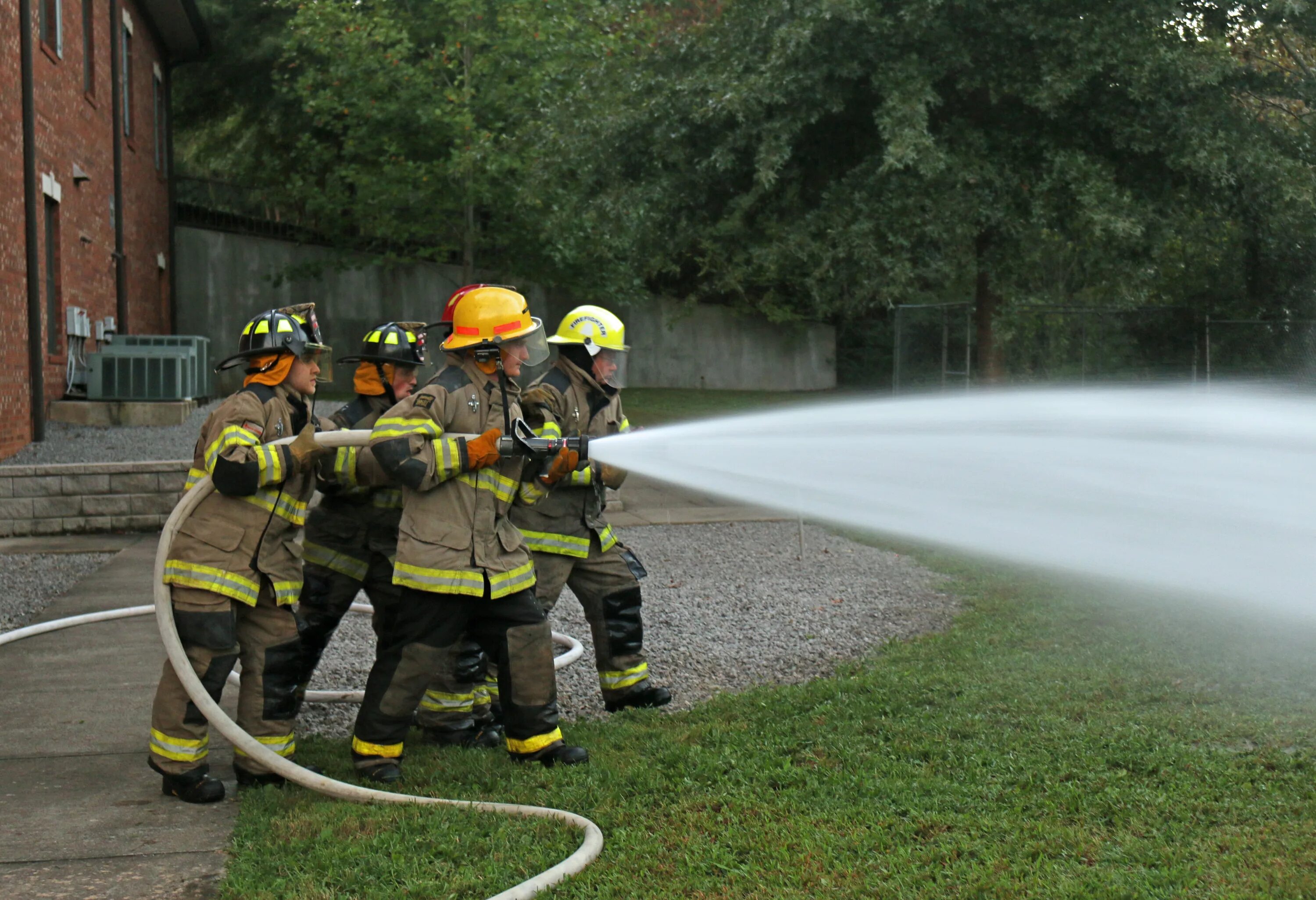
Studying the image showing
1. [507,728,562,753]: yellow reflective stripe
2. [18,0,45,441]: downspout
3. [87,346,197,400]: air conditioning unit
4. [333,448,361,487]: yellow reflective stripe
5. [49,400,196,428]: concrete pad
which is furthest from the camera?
[87,346,197,400]: air conditioning unit

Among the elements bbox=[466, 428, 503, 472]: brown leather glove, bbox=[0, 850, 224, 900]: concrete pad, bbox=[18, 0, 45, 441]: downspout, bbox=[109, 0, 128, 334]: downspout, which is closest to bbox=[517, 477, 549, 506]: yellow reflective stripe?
bbox=[466, 428, 503, 472]: brown leather glove

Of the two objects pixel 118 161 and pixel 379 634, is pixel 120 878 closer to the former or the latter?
pixel 379 634

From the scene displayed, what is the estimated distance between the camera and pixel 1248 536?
167 inches

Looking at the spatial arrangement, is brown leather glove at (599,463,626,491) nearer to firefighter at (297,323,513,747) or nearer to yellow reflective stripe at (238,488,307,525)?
firefighter at (297,323,513,747)

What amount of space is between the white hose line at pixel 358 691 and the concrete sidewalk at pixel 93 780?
0.91ft

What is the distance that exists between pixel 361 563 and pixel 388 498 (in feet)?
0.93

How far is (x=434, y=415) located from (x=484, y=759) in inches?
47.5

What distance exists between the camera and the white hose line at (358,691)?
17.0ft

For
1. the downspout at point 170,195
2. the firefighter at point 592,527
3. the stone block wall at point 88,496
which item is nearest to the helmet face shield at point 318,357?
the firefighter at point 592,527

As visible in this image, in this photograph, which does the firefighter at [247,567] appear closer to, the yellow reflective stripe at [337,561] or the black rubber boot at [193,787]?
the black rubber boot at [193,787]

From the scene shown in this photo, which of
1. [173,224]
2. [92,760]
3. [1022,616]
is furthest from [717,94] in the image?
[173,224]

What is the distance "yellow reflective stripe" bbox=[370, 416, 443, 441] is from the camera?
13.7 feet

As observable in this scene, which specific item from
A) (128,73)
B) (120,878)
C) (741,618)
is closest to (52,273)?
(128,73)

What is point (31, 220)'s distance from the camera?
39.5 feet
